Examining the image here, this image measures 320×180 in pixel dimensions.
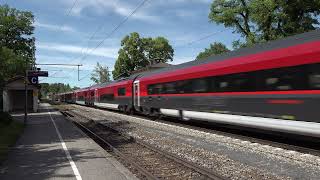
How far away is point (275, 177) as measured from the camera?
31.4 ft

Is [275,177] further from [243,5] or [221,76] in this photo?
[243,5]

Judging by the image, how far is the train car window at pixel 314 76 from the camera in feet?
39.2

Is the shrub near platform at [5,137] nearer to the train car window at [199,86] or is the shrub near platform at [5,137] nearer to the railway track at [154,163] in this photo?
the railway track at [154,163]

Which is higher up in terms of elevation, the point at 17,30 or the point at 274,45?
the point at 17,30

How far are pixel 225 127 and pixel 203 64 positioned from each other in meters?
3.00

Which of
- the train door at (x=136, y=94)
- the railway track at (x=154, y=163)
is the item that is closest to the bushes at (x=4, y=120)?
the railway track at (x=154, y=163)

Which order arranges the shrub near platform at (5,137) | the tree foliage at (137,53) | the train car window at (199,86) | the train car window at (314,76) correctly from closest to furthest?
1. the train car window at (314,76)
2. the shrub near platform at (5,137)
3. the train car window at (199,86)
4. the tree foliage at (137,53)

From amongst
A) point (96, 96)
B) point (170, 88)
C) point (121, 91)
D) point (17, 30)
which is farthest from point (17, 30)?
point (170, 88)

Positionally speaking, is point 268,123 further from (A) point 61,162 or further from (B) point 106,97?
(B) point 106,97

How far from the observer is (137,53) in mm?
88750

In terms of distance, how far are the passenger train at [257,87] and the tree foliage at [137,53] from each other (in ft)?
204

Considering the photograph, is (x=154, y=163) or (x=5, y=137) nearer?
(x=154, y=163)

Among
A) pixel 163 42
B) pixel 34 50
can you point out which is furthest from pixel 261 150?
pixel 163 42

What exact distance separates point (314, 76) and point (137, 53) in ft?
254
